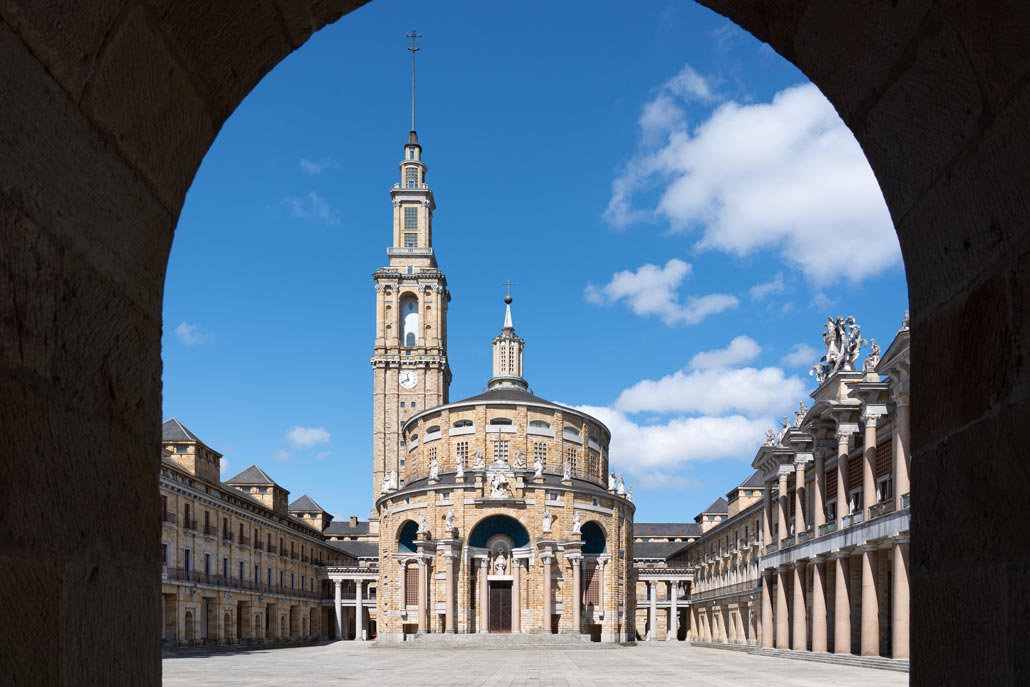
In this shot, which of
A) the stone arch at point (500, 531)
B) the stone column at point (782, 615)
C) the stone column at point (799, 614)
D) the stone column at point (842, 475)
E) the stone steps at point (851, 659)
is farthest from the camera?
the stone arch at point (500, 531)

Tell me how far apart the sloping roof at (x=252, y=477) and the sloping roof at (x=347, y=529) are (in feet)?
94.2

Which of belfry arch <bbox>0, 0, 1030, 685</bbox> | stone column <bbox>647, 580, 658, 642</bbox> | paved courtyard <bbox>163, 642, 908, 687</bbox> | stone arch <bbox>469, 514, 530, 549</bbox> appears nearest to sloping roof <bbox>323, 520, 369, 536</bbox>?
stone column <bbox>647, 580, 658, 642</bbox>

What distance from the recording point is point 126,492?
388cm

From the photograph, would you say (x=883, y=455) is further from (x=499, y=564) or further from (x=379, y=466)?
(x=379, y=466)

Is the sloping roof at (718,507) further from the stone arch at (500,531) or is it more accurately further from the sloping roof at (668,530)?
the stone arch at (500,531)

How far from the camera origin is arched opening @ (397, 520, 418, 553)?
242ft

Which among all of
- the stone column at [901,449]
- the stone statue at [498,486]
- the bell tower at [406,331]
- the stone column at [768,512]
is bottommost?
the stone column at [768,512]

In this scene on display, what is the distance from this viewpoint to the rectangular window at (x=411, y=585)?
2781 inches

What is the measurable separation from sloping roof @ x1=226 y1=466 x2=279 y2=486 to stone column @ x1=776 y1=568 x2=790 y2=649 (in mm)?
55776

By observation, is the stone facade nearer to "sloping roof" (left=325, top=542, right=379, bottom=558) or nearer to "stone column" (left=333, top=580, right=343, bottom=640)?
"stone column" (left=333, top=580, right=343, bottom=640)

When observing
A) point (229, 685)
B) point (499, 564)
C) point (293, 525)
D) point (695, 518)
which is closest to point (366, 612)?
point (293, 525)

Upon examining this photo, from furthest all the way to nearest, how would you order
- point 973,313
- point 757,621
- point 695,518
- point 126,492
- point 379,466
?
point 695,518 → point 379,466 → point 757,621 → point 126,492 → point 973,313

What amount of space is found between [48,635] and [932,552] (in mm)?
3327

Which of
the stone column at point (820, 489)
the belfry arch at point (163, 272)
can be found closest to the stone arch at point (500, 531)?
the stone column at point (820, 489)
